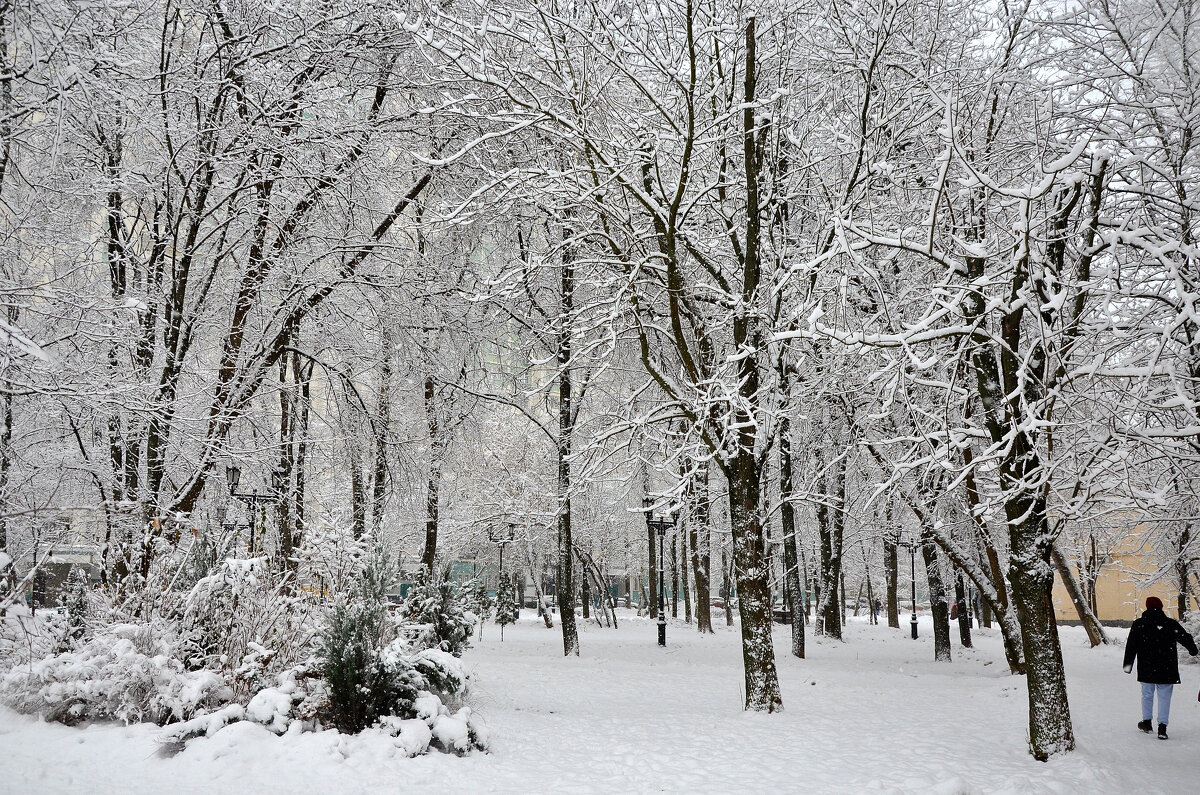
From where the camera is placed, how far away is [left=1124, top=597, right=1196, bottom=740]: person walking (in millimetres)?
8719

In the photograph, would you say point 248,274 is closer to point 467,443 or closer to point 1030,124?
point 467,443

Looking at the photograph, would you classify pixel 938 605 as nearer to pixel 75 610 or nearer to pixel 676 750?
Result: pixel 676 750

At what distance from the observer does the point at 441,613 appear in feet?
36.8

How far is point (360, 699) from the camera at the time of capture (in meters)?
7.11

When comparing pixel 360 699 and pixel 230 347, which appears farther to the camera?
pixel 230 347

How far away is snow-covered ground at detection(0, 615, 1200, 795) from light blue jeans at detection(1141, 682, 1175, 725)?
24 centimetres

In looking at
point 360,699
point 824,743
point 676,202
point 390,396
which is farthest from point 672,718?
point 390,396

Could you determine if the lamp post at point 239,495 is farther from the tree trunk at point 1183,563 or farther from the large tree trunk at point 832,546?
the tree trunk at point 1183,563

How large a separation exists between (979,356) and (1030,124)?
11.4ft

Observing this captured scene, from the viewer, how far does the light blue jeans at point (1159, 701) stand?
8.70m

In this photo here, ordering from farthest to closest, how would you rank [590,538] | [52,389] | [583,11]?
[590,538]
[583,11]
[52,389]

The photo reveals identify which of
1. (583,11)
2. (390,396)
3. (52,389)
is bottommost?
(52,389)

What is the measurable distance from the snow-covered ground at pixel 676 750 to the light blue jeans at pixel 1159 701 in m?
0.24

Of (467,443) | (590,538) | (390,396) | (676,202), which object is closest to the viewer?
(676,202)
